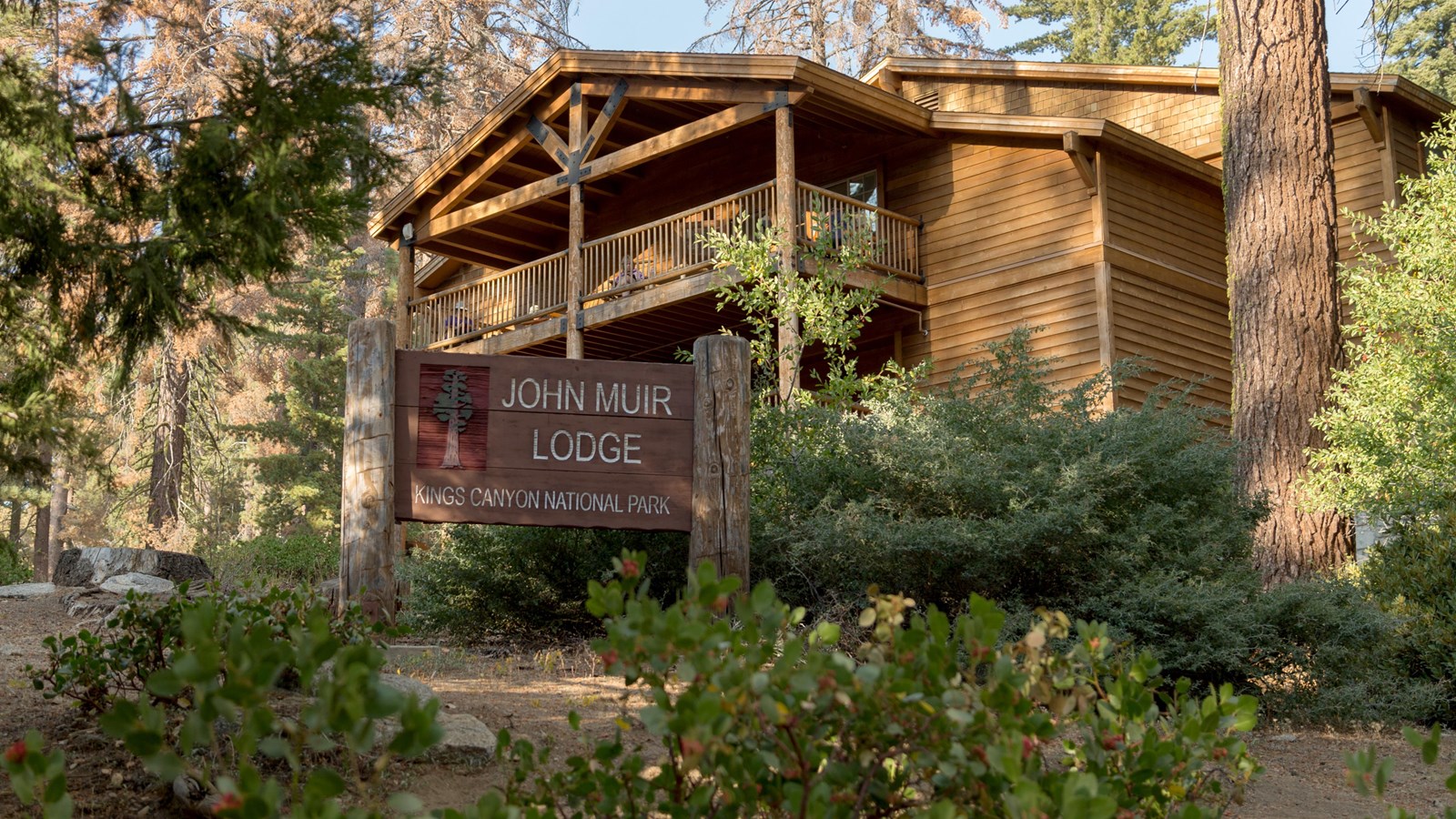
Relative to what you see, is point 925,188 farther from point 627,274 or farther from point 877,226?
point 627,274

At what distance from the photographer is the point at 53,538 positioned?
36125mm

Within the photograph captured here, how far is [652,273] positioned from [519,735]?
40.0ft

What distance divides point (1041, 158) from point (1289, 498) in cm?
720

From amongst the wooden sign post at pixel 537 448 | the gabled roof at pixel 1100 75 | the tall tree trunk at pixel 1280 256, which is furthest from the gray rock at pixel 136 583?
the gabled roof at pixel 1100 75

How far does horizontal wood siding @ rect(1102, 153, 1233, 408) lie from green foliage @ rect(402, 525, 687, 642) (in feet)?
29.0

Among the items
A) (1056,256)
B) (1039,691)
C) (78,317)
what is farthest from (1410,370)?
(78,317)

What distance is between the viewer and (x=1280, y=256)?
10523 mm

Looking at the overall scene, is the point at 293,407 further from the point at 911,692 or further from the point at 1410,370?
the point at 911,692

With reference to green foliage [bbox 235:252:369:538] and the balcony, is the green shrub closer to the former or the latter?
the balcony

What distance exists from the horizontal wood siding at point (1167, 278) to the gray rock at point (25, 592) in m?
11.6

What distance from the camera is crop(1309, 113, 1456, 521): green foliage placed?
934cm

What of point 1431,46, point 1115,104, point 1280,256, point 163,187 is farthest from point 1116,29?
point 163,187

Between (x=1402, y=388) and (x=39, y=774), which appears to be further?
Result: (x=1402, y=388)

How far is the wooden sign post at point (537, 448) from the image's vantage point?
6621 millimetres
